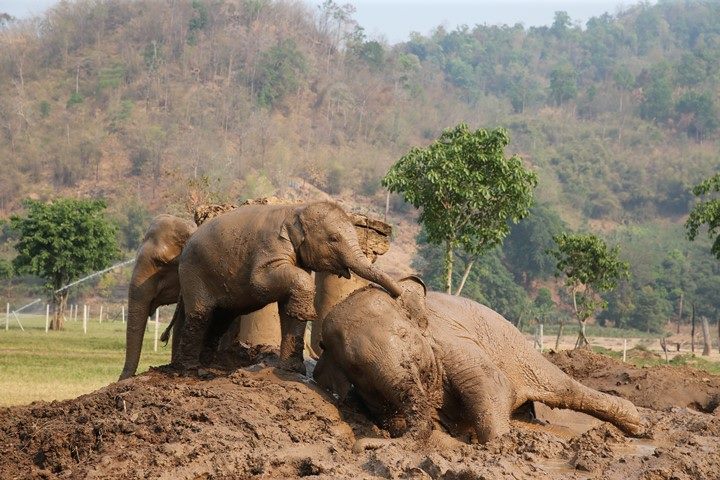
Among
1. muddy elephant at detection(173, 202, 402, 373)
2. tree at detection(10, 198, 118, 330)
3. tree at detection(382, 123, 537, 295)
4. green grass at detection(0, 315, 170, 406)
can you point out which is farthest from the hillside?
muddy elephant at detection(173, 202, 402, 373)

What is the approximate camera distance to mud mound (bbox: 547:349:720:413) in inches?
543

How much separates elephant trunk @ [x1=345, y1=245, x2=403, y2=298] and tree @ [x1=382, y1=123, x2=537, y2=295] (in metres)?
16.2

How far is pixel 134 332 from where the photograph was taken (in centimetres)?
1295

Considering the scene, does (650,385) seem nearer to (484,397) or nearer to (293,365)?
(484,397)

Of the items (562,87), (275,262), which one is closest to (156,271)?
(275,262)

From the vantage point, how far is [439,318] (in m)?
10.2

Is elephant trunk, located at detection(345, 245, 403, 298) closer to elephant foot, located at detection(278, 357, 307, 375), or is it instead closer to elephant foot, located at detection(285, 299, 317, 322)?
elephant foot, located at detection(285, 299, 317, 322)

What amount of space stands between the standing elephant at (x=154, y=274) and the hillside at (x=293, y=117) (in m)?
77.4

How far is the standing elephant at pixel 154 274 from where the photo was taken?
1220 cm

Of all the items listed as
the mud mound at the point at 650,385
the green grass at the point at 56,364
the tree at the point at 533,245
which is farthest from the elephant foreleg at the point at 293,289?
the tree at the point at 533,245

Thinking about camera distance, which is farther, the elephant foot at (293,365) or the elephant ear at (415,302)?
the elephant foot at (293,365)

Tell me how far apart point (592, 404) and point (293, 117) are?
121730 millimetres

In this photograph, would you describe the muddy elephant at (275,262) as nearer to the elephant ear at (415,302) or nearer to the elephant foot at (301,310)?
the elephant foot at (301,310)

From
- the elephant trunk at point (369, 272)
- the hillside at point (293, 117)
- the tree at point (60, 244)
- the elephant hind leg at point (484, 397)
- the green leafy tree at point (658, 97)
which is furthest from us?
the green leafy tree at point (658, 97)
